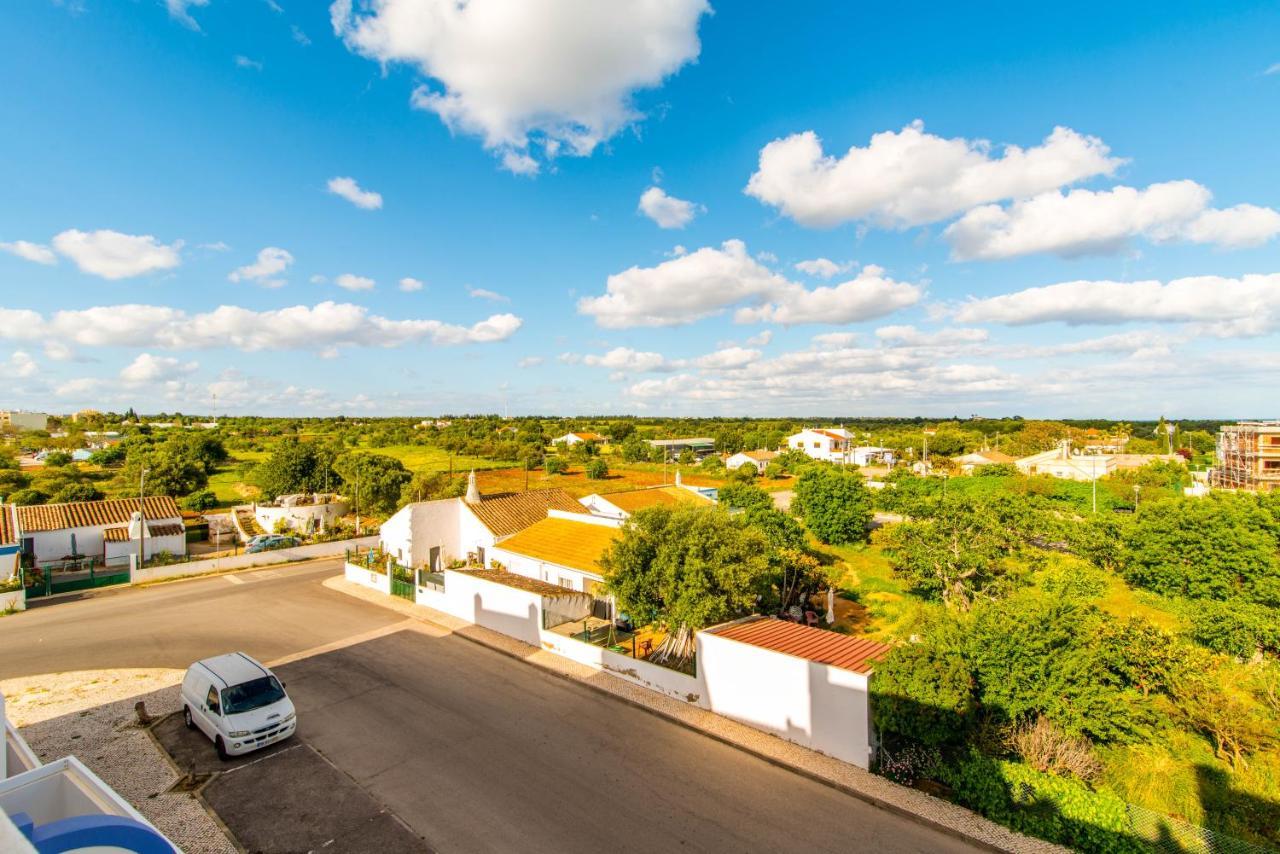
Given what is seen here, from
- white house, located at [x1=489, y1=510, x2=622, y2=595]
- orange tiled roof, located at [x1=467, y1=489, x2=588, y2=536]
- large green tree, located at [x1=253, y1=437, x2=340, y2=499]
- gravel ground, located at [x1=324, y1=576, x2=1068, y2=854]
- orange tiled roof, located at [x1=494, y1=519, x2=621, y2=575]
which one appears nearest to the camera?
gravel ground, located at [x1=324, y1=576, x2=1068, y2=854]

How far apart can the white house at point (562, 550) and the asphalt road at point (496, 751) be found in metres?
4.15

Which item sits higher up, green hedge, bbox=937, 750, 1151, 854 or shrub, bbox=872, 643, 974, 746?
shrub, bbox=872, 643, 974, 746

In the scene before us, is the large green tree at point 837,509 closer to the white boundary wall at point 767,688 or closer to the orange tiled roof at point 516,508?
the orange tiled roof at point 516,508

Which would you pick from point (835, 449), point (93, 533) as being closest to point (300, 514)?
point (93, 533)

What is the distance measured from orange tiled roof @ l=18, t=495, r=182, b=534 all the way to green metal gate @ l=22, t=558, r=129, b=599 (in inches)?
75.9

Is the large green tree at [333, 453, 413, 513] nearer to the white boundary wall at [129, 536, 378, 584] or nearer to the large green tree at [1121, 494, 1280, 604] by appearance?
the white boundary wall at [129, 536, 378, 584]

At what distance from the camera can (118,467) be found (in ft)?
220

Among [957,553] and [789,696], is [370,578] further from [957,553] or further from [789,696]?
[957,553]

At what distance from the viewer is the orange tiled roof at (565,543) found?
2091 centimetres

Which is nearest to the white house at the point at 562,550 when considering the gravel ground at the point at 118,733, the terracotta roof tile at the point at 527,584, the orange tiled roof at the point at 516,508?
the terracotta roof tile at the point at 527,584

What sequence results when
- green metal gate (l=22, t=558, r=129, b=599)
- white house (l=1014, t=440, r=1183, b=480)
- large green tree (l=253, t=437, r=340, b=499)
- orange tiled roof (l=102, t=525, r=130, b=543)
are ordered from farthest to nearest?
1. white house (l=1014, t=440, r=1183, b=480)
2. large green tree (l=253, t=437, r=340, b=499)
3. orange tiled roof (l=102, t=525, r=130, b=543)
4. green metal gate (l=22, t=558, r=129, b=599)

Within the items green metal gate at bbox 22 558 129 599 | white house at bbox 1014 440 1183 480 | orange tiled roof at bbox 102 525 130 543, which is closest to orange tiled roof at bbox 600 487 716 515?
green metal gate at bbox 22 558 129 599

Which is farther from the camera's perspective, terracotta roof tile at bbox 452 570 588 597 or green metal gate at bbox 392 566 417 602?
green metal gate at bbox 392 566 417 602

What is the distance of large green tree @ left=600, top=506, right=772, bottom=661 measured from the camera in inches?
569
